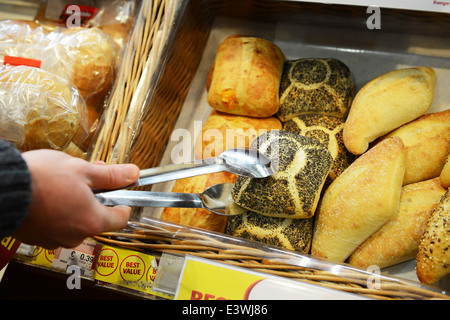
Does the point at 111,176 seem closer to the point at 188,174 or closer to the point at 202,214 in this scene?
the point at 188,174

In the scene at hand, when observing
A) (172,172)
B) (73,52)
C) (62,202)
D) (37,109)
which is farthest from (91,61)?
(62,202)

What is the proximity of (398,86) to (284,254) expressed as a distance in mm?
622

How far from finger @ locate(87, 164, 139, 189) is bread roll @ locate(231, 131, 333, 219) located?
30 centimetres

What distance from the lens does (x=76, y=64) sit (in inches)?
50.3

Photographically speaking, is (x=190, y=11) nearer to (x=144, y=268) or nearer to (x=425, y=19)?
(x=425, y=19)

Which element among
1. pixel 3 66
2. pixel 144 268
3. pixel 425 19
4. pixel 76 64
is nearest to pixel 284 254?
pixel 144 268

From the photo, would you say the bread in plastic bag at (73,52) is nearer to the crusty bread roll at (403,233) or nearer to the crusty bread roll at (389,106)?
the crusty bread roll at (389,106)

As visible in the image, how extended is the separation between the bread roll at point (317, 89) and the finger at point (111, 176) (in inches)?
25.8

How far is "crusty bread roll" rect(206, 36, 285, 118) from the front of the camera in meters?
1.22

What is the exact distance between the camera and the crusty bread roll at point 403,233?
95cm

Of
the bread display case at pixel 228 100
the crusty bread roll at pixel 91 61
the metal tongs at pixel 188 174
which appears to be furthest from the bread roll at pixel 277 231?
the crusty bread roll at pixel 91 61

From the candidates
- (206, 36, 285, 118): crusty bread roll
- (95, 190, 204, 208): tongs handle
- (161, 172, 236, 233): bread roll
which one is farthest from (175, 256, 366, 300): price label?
(206, 36, 285, 118): crusty bread roll

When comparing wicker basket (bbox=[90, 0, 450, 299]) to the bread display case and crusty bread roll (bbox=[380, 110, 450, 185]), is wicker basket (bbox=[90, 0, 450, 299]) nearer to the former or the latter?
the bread display case

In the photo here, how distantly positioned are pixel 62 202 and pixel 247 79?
0.76 metres
